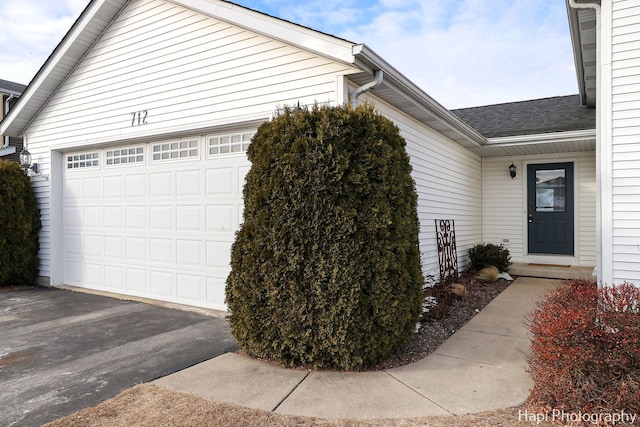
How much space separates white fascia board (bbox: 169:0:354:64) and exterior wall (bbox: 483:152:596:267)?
258 inches

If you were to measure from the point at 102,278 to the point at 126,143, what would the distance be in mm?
2441

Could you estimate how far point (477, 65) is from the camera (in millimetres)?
14500

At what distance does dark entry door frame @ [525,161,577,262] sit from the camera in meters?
8.55

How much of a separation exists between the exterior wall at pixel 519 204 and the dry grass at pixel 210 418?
711 cm

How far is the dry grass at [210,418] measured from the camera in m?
2.52

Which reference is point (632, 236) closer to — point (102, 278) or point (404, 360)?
point (404, 360)

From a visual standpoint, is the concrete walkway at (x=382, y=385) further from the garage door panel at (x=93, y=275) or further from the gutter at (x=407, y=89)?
the garage door panel at (x=93, y=275)

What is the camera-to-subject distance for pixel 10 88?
15.0 meters

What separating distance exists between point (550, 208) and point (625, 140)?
553 cm

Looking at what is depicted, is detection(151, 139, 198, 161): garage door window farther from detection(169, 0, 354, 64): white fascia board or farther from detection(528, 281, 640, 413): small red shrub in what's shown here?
detection(528, 281, 640, 413): small red shrub

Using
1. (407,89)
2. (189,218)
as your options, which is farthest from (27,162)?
(407,89)

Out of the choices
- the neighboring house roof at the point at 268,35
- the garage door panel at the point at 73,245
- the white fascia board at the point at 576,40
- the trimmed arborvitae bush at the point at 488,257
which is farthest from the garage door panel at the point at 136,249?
the white fascia board at the point at 576,40

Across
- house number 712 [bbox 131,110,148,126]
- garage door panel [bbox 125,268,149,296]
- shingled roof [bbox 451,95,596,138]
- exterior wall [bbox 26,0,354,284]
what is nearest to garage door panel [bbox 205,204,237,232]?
exterior wall [bbox 26,0,354,284]

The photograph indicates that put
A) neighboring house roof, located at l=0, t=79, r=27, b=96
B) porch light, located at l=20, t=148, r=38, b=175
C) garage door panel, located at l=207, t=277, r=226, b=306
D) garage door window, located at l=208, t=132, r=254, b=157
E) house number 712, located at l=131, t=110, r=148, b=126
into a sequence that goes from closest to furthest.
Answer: garage door window, located at l=208, t=132, r=254, b=157, garage door panel, located at l=207, t=277, r=226, b=306, house number 712, located at l=131, t=110, r=148, b=126, porch light, located at l=20, t=148, r=38, b=175, neighboring house roof, located at l=0, t=79, r=27, b=96
